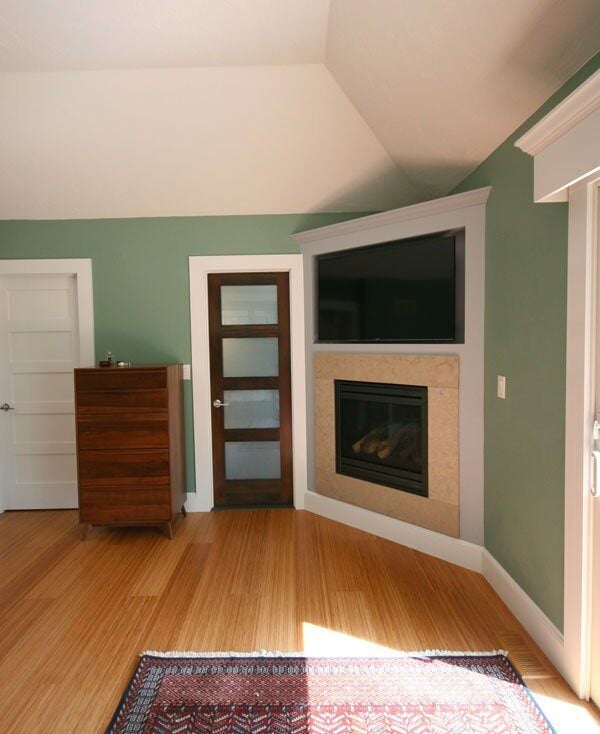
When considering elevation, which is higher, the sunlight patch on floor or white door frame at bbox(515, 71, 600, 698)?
white door frame at bbox(515, 71, 600, 698)

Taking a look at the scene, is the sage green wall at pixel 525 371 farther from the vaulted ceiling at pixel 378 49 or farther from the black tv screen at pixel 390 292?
the black tv screen at pixel 390 292

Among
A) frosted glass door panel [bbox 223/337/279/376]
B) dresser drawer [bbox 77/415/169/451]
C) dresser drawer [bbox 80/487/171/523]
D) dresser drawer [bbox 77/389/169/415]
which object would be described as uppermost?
frosted glass door panel [bbox 223/337/279/376]

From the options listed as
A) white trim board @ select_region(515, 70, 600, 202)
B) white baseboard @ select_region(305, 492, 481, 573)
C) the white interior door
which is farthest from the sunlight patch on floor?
the white interior door

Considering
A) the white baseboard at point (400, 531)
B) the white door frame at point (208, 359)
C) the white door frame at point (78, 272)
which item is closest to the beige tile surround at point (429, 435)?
the white baseboard at point (400, 531)

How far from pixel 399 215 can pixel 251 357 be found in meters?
1.63

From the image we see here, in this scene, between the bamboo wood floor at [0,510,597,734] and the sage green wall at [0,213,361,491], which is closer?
the bamboo wood floor at [0,510,597,734]

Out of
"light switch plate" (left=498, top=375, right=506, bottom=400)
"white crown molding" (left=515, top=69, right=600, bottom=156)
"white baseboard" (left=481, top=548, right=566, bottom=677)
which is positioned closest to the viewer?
"white crown molding" (left=515, top=69, right=600, bottom=156)

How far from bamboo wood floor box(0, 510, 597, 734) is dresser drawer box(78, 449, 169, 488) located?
43cm

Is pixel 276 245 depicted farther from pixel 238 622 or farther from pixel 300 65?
pixel 238 622

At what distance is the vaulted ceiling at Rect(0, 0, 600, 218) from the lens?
1837 mm

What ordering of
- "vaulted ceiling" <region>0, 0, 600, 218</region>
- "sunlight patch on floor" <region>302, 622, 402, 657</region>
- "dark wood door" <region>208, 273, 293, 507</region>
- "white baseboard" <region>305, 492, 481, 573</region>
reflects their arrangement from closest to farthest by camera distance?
"vaulted ceiling" <region>0, 0, 600, 218</region> → "sunlight patch on floor" <region>302, 622, 402, 657</region> → "white baseboard" <region>305, 492, 481, 573</region> → "dark wood door" <region>208, 273, 293, 507</region>

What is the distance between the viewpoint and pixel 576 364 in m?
1.79

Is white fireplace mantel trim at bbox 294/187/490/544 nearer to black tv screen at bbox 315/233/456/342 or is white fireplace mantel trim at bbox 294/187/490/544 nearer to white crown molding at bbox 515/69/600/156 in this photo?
black tv screen at bbox 315/233/456/342

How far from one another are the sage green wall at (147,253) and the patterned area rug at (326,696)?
2075 millimetres
